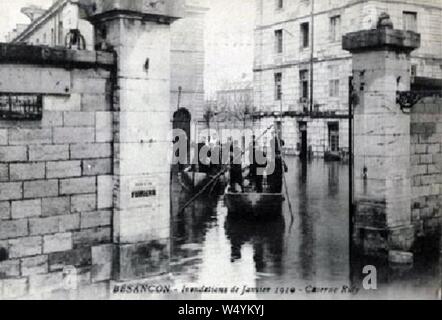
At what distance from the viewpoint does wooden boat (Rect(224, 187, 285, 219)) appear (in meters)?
16.8

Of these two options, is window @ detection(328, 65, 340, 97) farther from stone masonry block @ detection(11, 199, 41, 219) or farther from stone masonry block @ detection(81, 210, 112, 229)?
stone masonry block @ detection(11, 199, 41, 219)

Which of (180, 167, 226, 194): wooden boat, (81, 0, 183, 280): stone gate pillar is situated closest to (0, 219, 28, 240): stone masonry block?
(81, 0, 183, 280): stone gate pillar

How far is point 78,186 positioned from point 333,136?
33647 millimetres

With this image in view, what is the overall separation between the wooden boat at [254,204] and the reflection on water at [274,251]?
0.35 meters

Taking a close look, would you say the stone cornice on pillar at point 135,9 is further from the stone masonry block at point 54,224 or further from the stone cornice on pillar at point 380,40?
the stone cornice on pillar at point 380,40

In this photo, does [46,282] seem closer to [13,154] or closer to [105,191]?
[105,191]

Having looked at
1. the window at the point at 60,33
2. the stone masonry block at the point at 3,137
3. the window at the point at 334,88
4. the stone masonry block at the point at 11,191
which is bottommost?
the stone masonry block at the point at 11,191

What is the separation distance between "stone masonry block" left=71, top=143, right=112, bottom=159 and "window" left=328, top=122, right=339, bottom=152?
106 feet

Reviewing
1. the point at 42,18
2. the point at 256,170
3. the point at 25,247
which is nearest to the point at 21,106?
the point at 25,247

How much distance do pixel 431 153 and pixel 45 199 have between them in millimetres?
8467

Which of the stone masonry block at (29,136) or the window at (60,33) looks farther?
the window at (60,33)

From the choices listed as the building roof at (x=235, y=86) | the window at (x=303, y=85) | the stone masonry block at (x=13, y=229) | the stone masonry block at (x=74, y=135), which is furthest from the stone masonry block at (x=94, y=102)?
the building roof at (x=235, y=86)

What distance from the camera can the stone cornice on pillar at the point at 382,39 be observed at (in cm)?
1098
